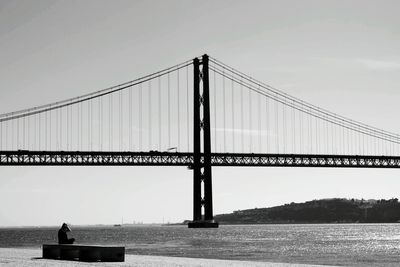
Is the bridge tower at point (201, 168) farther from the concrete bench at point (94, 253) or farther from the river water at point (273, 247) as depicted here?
the concrete bench at point (94, 253)

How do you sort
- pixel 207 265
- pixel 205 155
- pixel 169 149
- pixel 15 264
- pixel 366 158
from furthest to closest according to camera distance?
1. pixel 366 158
2. pixel 169 149
3. pixel 205 155
4. pixel 207 265
5. pixel 15 264

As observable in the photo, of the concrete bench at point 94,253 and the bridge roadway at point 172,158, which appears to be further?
the bridge roadway at point 172,158

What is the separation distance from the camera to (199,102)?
88188mm

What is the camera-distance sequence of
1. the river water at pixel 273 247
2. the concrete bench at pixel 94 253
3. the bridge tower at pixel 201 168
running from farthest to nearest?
the bridge tower at pixel 201 168 → the river water at pixel 273 247 → the concrete bench at pixel 94 253

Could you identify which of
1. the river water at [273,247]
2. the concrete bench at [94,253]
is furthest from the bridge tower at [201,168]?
the concrete bench at [94,253]

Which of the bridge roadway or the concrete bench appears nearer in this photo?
the concrete bench

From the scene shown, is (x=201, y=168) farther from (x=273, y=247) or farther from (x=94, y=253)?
(x=94, y=253)

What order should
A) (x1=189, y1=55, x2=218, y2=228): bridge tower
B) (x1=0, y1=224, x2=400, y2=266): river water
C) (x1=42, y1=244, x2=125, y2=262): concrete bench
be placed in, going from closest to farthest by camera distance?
(x1=42, y1=244, x2=125, y2=262): concrete bench
(x1=0, y1=224, x2=400, y2=266): river water
(x1=189, y1=55, x2=218, y2=228): bridge tower

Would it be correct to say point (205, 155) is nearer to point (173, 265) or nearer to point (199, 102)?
point (199, 102)

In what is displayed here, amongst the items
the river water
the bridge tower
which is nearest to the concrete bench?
the river water

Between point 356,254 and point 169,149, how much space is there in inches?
1922

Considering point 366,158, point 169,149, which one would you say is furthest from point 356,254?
point 366,158

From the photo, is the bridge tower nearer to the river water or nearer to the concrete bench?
the river water

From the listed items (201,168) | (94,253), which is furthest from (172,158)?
(94,253)
